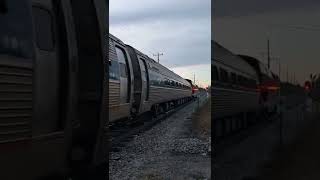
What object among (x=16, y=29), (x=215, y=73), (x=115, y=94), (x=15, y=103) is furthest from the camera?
(x=115, y=94)

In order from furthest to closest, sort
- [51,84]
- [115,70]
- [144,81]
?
[144,81] → [115,70] → [51,84]

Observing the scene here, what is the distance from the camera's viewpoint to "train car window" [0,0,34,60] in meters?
3.19

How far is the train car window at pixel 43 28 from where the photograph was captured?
149 inches

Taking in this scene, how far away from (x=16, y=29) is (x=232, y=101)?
2.10 meters

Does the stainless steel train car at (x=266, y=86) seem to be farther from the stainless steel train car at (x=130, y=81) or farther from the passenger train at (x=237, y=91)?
the stainless steel train car at (x=130, y=81)

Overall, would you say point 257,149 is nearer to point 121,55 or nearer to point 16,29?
point 16,29

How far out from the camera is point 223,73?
439cm

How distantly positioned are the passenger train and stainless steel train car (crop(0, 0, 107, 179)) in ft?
3.37

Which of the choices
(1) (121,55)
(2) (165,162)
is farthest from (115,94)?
(2) (165,162)

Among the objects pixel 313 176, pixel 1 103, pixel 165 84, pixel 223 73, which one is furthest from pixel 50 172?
pixel 165 84

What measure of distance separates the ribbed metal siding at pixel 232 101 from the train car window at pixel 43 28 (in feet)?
4.40

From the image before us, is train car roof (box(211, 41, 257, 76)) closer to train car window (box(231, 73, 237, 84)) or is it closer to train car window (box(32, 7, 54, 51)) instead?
train car window (box(231, 73, 237, 84))

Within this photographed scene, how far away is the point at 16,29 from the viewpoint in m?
3.32

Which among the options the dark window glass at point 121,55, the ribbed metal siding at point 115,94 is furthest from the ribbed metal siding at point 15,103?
the ribbed metal siding at point 115,94
